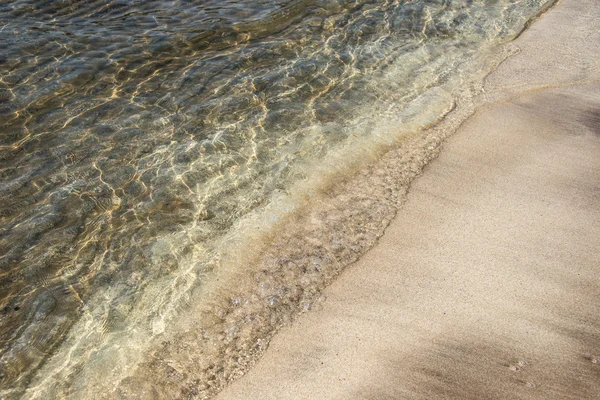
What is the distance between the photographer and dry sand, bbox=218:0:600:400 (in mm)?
3871

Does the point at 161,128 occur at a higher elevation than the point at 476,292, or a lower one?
higher

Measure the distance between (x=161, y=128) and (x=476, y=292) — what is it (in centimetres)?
442

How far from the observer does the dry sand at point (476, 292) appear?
12.7 ft

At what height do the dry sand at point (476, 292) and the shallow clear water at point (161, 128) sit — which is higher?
the shallow clear water at point (161, 128)

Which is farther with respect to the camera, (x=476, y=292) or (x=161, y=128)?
(x=161, y=128)

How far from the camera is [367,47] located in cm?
873

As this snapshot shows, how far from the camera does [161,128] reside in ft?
22.6

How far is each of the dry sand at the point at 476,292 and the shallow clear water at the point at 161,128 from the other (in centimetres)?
112

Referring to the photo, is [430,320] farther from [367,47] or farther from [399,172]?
[367,47]

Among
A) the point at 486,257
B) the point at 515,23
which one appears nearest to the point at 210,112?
the point at 486,257

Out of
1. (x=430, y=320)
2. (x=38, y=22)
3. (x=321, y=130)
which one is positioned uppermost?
(x=38, y=22)

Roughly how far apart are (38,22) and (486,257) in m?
8.47

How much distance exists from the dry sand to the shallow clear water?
44.1 inches

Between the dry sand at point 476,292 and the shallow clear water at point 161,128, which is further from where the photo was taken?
the shallow clear water at point 161,128
